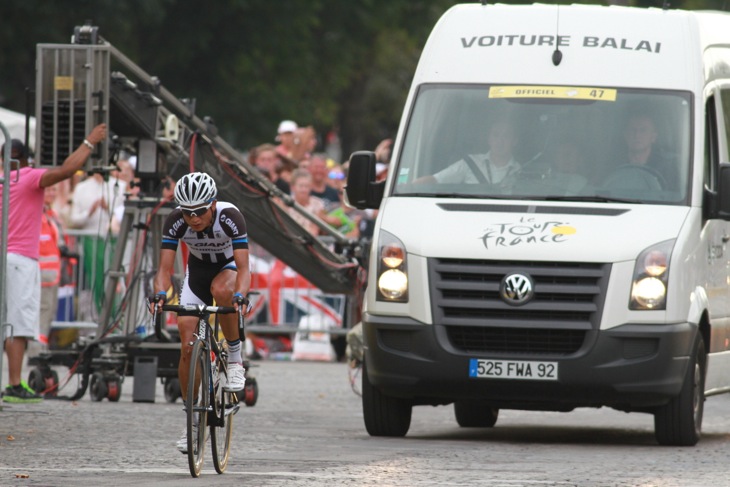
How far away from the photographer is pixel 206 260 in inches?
480

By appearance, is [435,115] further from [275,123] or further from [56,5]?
[275,123]

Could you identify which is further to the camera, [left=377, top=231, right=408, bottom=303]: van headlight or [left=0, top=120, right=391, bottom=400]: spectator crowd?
[left=0, top=120, right=391, bottom=400]: spectator crowd

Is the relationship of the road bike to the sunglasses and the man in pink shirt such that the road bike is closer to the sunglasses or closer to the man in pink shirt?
the sunglasses

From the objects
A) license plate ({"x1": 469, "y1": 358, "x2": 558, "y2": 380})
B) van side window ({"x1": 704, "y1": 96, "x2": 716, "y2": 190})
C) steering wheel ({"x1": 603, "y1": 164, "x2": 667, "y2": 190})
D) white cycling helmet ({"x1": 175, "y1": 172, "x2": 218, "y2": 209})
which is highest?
van side window ({"x1": 704, "y1": 96, "x2": 716, "y2": 190})

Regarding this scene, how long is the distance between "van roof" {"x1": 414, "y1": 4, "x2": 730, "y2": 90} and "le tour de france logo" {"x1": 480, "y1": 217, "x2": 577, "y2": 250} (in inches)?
51.5

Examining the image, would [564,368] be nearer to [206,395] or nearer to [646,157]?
[646,157]

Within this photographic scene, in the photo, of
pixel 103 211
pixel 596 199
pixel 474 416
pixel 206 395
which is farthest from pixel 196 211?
pixel 103 211

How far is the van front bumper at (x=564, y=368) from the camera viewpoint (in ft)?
43.6

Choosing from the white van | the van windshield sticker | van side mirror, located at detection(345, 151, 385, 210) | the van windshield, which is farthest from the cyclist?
the van windshield sticker

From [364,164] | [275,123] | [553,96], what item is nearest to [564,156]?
[553,96]

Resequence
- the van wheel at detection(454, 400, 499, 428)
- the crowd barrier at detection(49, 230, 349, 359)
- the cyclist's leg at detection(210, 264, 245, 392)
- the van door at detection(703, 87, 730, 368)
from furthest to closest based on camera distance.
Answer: the crowd barrier at detection(49, 230, 349, 359) → the van wheel at detection(454, 400, 499, 428) → the van door at detection(703, 87, 730, 368) → the cyclist's leg at detection(210, 264, 245, 392)

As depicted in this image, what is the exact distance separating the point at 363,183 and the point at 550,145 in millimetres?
1311

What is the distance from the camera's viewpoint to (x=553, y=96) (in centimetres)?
1432

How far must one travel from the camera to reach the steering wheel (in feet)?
45.8
